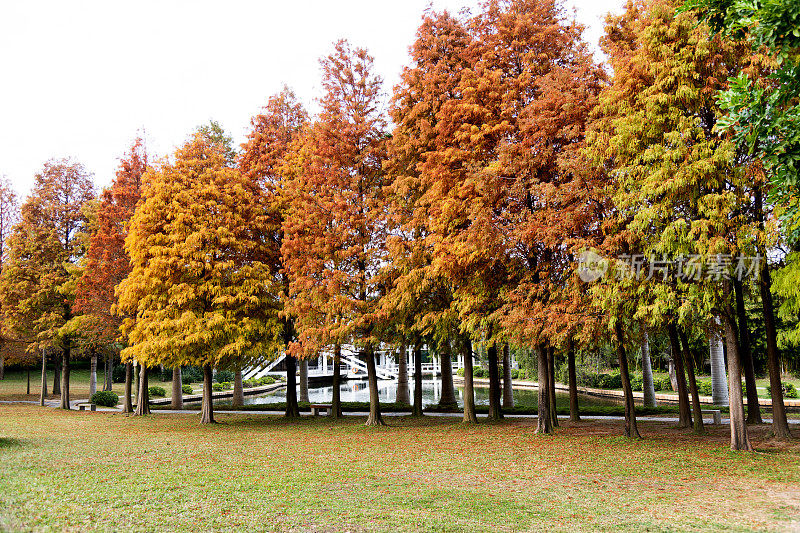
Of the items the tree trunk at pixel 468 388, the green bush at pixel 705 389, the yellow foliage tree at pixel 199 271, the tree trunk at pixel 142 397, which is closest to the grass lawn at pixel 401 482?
the tree trunk at pixel 468 388

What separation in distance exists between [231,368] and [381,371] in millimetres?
42225

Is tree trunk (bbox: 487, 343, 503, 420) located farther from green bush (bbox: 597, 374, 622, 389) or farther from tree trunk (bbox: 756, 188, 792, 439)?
green bush (bbox: 597, 374, 622, 389)

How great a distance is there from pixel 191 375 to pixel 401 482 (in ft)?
145

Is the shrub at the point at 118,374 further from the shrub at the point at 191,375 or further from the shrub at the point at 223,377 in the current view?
the shrub at the point at 223,377

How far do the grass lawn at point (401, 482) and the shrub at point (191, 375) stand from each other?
32.7 m

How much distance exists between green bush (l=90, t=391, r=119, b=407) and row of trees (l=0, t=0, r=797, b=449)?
217 inches

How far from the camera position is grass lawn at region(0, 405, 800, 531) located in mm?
6820

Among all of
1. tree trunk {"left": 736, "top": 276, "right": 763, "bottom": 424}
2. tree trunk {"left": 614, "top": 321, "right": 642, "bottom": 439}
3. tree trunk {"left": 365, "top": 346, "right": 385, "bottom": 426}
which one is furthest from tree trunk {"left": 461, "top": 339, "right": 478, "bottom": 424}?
tree trunk {"left": 736, "top": 276, "right": 763, "bottom": 424}

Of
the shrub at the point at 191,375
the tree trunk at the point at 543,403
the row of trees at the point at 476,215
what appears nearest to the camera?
the row of trees at the point at 476,215

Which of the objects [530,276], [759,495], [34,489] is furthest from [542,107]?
[34,489]

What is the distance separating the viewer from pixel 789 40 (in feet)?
23.4

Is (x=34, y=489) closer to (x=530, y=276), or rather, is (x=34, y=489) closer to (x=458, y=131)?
(x=530, y=276)

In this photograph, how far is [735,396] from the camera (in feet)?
37.6

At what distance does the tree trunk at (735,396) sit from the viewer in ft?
37.7
